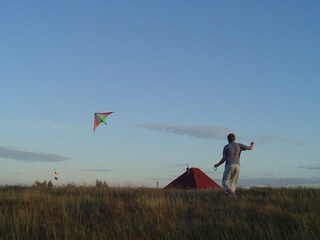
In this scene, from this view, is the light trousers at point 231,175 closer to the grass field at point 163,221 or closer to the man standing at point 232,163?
the man standing at point 232,163

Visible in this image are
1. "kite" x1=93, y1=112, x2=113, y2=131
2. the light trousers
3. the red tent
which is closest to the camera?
the light trousers

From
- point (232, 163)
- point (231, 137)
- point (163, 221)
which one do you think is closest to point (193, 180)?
point (231, 137)

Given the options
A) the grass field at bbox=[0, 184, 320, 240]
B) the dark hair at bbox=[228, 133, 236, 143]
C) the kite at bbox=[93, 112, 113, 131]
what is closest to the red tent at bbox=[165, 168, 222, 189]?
the kite at bbox=[93, 112, 113, 131]

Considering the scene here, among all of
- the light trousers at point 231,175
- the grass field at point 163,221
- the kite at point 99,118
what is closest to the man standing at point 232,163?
the light trousers at point 231,175

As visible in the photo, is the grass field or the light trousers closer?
the grass field

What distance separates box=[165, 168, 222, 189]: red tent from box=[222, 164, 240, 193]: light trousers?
14.4 meters

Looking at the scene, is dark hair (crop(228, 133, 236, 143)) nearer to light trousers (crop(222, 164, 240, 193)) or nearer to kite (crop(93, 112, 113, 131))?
light trousers (crop(222, 164, 240, 193))

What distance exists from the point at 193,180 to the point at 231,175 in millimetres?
14869

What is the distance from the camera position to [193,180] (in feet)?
89.4

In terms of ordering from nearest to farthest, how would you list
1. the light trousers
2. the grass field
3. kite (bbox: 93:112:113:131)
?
1. the grass field
2. the light trousers
3. kite (bbox: 93:112:113:131)

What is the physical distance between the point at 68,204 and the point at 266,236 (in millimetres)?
5384

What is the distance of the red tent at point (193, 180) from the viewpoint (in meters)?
27.1

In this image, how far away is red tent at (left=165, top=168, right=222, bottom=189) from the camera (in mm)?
27109

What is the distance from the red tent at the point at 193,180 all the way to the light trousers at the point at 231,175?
14.4m
